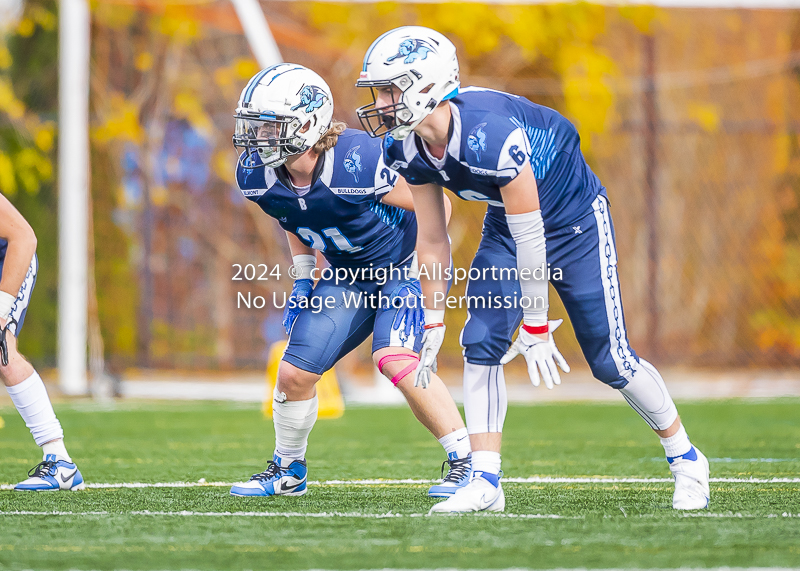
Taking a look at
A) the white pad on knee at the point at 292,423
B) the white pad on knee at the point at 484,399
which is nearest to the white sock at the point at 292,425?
the white pad on knee at the point at 292,423

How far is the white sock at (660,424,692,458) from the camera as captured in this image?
3746 mm

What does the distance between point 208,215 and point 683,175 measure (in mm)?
5106

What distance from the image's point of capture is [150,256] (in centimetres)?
1020

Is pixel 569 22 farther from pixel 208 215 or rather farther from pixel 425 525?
pixel 425 525

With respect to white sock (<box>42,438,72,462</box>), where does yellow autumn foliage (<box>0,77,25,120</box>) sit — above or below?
above

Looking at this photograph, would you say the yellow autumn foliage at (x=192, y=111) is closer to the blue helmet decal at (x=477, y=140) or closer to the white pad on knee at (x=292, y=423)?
the white pad on knee at (x=292, y=423)

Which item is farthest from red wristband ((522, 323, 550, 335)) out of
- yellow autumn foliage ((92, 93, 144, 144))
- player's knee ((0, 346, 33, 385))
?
yellow autumn foliage ((92, 93, 144, 144))

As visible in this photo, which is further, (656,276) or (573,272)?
(656,276)

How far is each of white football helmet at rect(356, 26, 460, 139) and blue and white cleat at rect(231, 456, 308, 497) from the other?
1459mm

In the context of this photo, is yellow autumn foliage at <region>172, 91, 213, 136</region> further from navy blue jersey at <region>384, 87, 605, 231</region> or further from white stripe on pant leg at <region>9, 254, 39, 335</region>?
navy blue jersey at <region>384, 87, 605, 231</region>

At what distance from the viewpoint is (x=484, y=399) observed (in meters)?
3.71

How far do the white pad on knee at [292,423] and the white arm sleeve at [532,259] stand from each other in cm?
112

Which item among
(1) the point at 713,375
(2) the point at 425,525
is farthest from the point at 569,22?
(2) the point at 425,525

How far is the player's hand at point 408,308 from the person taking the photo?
4137mm
